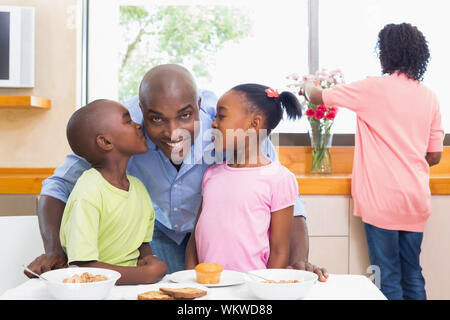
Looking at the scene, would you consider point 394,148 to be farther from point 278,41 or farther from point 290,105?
point 278,41

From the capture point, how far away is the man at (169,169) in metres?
1.20

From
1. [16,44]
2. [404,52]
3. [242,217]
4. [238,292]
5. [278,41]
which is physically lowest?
[238,292]

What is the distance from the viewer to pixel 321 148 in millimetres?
2443

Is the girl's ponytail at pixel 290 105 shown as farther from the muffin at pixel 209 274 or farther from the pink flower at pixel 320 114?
the pink flower at pixel 320 114

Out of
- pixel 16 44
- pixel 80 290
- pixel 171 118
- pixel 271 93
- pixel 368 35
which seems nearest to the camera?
pixel 80 290

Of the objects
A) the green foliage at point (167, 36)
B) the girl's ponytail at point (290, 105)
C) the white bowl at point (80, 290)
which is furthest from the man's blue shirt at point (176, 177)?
the green foliage at point (167, 36)

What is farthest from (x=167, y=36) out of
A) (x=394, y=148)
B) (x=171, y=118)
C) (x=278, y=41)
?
(x=171, y=118)

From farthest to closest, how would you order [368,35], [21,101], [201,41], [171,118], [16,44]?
[201,41] < [368,35] < [16,44] < [21,101] < [171,118]

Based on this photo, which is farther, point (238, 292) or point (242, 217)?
point (242, 217)

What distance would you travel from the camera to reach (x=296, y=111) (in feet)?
4.49

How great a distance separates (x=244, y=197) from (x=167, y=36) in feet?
6.93

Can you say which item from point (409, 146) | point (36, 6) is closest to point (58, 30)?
point (36, 6)

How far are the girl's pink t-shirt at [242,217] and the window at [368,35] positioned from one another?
1.56 m

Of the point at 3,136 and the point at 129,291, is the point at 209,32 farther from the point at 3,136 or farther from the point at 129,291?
the point at 129,291
